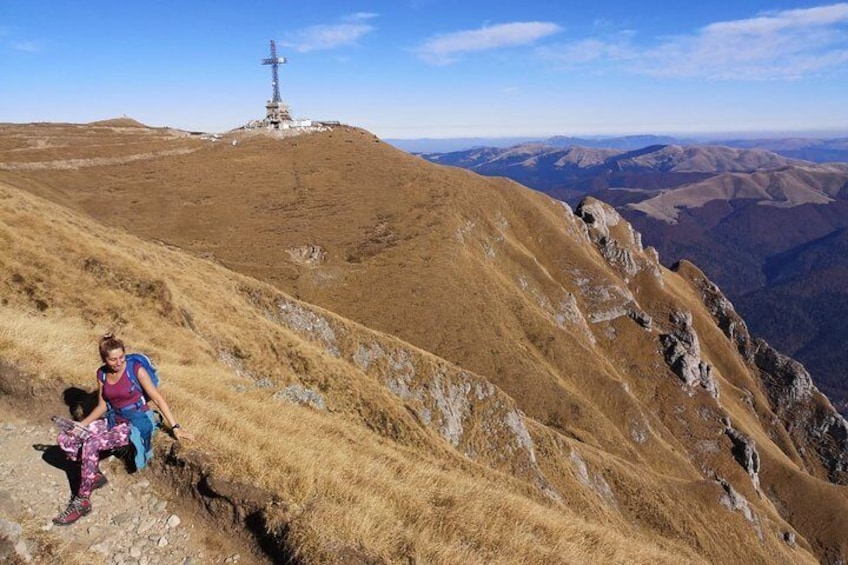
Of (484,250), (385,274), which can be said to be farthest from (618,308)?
(385,274)

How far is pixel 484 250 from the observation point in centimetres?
11200

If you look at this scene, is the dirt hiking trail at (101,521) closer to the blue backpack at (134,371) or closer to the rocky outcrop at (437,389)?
the blue backpack at (134,371)

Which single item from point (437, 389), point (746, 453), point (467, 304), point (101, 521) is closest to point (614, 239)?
point (746, 453)

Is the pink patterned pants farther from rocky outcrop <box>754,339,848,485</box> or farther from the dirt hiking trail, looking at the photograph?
rocky outcrop <box>754,339,848,485</box>

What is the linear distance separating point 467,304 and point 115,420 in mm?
80363

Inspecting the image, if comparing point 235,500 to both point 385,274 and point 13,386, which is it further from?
point 385,274

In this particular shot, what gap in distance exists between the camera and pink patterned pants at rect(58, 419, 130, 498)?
10141mm

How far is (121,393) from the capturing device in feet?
36.9

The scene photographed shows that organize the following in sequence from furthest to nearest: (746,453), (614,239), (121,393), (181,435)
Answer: (614,239) < (746,453) < (181,435) < (121,393)

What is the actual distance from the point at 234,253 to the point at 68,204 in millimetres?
27701

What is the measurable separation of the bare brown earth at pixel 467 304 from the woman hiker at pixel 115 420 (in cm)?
2016

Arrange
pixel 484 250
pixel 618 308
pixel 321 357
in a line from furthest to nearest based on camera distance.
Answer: pixel 618 308, pixel 484 250, pixel 321 357

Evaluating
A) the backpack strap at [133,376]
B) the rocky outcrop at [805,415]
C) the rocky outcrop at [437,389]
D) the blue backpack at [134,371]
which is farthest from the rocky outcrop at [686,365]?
the backpack strap at [133,376]

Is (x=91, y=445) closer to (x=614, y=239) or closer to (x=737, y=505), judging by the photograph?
(x=737, y=505)
